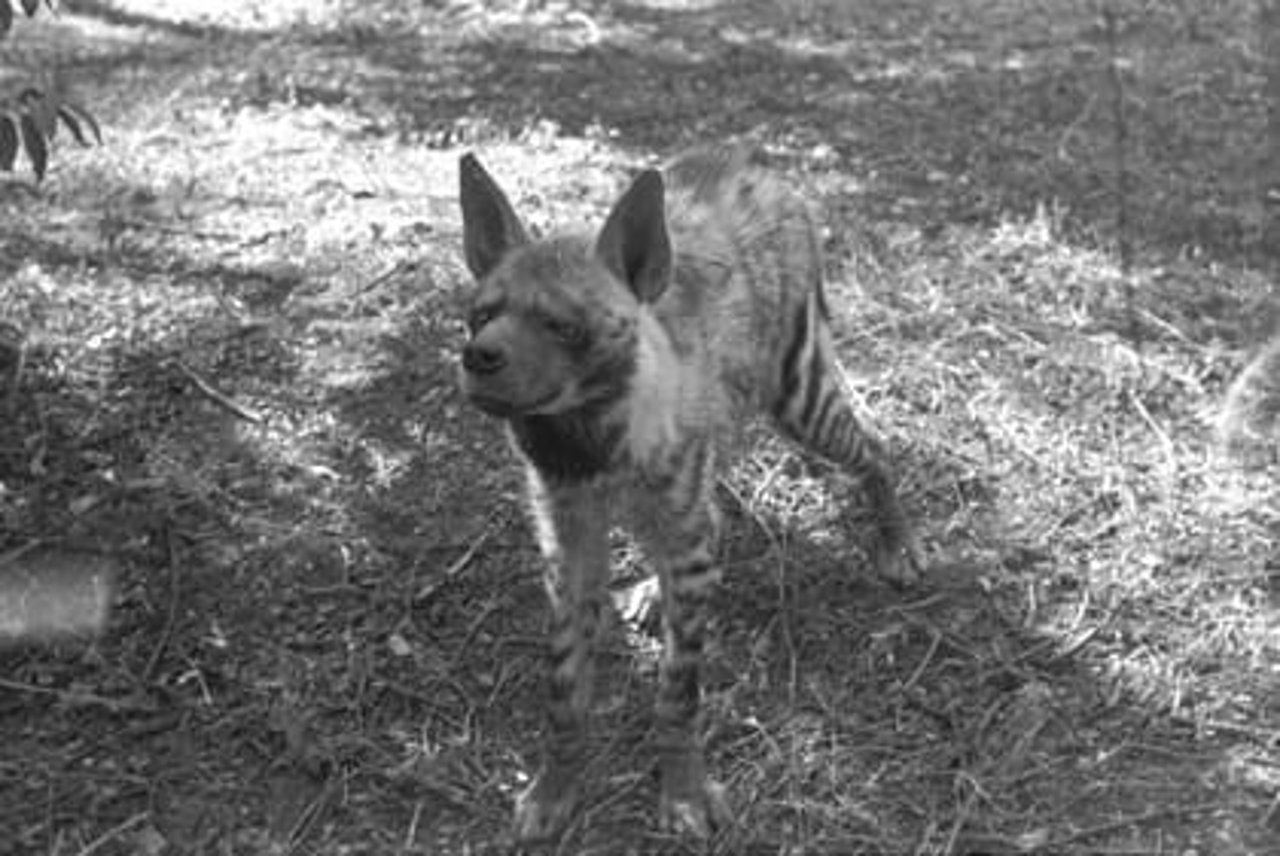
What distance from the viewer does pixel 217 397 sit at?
5512mm

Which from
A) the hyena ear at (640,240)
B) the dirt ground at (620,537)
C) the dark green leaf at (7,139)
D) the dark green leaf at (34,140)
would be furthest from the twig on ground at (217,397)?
the hyena ear at (640,240)

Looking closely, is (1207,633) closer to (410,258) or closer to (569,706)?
(569,706)

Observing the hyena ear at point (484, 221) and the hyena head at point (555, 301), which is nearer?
the hyena head at point (555, 301)

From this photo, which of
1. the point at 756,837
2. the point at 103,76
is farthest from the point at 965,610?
the point at 103,76

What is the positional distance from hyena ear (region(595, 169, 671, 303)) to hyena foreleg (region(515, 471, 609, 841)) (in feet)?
1.87

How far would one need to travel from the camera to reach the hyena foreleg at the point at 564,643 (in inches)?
155

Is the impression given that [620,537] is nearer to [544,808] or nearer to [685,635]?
[685,635]

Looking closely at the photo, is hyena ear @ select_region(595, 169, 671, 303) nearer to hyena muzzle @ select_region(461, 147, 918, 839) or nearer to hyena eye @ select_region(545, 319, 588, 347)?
hyena muzzle @ select_region(461, 147, 918, 839)

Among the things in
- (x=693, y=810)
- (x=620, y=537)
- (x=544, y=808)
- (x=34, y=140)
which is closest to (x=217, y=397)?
(x=34, y=140)

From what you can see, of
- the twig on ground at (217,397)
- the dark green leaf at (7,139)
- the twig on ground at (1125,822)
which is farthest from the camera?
the twig on ground at (217,397)

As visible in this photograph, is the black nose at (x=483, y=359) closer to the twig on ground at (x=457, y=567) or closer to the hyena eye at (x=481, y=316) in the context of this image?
the hyena eye at (x=481, y=316)

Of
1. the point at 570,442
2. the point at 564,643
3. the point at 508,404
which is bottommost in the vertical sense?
the point at 564,643

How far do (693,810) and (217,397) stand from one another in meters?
2.53

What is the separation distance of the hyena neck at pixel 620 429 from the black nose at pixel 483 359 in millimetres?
278
